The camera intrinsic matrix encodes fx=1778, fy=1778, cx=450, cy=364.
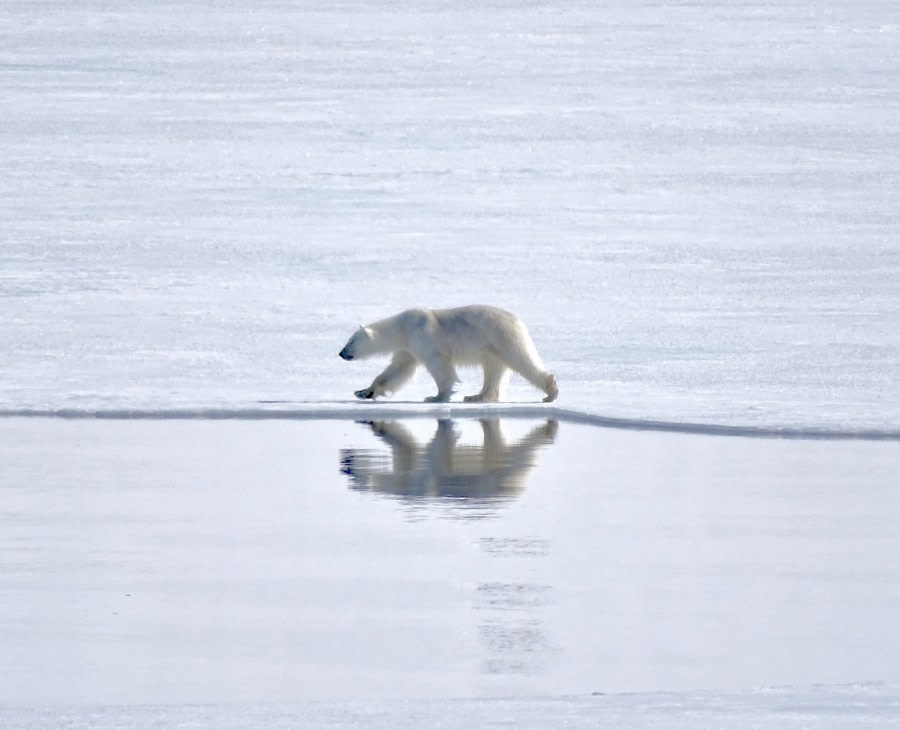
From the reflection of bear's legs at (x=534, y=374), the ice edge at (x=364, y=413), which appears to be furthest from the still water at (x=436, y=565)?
the reflection of bear's legs at (x=534, y=374)

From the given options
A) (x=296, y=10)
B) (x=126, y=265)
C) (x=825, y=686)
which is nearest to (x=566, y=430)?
(x=825, y=686)

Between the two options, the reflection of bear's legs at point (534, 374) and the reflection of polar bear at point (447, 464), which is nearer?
the reflection of polar bear at point (447, 464)

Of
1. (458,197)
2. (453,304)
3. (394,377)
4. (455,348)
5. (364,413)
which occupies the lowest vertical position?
(364,413)

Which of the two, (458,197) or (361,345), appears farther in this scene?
(458,197)

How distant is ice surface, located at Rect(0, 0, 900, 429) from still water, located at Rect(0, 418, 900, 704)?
1.49 m

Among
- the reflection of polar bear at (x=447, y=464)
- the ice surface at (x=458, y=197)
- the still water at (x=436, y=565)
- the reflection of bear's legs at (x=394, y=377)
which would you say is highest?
the ice surface at (x=458, y=197)

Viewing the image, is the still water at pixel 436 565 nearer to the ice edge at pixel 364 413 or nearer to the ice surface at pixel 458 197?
the ice edge at pixel 364 413

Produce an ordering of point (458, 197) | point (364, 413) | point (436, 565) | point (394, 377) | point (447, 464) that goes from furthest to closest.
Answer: point (458, 197) → point (394, 377) → point (364, 413) → point (447, 464) → point (436, 565)

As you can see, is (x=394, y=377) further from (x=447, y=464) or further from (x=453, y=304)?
(x=453, y=304)

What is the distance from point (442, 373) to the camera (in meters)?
10.3

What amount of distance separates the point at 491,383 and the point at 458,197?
7396 millimetres

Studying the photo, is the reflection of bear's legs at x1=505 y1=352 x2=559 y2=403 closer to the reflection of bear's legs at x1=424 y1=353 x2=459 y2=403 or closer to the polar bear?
the polar bear

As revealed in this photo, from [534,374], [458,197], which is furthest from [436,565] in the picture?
[458,197]

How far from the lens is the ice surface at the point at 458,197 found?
37.3ft
